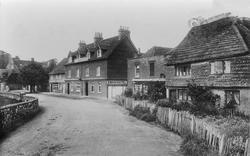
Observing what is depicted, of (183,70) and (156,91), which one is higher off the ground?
(183,70)

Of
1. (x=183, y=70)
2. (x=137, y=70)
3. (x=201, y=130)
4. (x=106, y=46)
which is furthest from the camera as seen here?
(x=106, y=46)

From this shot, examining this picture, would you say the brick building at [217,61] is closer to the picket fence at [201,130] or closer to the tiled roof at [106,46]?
the picket fence at [201,130]

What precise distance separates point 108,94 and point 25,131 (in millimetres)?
23255

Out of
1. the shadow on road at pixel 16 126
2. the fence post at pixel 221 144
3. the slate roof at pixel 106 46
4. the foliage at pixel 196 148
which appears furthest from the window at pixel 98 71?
the fence post at pixel 221 144

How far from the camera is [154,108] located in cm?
1664

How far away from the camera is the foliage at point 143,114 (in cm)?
1612

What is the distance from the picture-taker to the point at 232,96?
53.6ft

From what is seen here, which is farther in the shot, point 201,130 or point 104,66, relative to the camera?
point 104,66

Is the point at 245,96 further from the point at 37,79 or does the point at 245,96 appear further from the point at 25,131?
the point at 37,79

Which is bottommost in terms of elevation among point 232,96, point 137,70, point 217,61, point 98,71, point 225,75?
point 232,96

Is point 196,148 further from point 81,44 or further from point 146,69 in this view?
point 81,44

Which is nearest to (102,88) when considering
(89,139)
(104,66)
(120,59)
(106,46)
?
(104,66)

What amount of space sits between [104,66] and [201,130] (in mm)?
28615

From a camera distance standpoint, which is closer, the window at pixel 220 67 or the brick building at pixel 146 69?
the window at pixel 220 67
